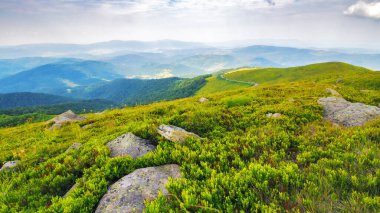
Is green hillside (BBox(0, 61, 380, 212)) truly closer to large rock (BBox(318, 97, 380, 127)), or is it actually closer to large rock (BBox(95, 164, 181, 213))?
large rock (BBox(95, 164, 181, 213))

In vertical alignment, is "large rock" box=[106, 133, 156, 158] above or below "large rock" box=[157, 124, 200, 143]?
below

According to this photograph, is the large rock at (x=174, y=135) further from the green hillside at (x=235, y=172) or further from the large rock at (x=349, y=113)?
the large rock at (x=349, y=113)

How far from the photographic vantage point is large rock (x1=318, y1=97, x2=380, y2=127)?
40.0ft

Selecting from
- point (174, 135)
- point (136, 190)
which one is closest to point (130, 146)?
point (174, 135)

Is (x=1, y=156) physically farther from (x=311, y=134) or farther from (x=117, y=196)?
(x=311, y=134)

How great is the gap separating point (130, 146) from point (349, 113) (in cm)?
1261

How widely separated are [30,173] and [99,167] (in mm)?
3208

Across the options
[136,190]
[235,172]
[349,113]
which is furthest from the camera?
[349,113]

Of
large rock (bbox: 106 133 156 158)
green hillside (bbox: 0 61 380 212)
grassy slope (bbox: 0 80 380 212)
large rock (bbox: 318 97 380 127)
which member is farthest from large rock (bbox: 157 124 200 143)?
large rock (bbox: 318 97 380 127)

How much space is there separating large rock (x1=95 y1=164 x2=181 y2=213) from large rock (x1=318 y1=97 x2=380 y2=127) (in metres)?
10.3

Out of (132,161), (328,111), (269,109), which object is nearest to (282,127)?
(269,109)

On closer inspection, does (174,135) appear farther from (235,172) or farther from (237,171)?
(235,172)

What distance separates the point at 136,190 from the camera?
6.64 m

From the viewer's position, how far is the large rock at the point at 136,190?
6.14 metres
